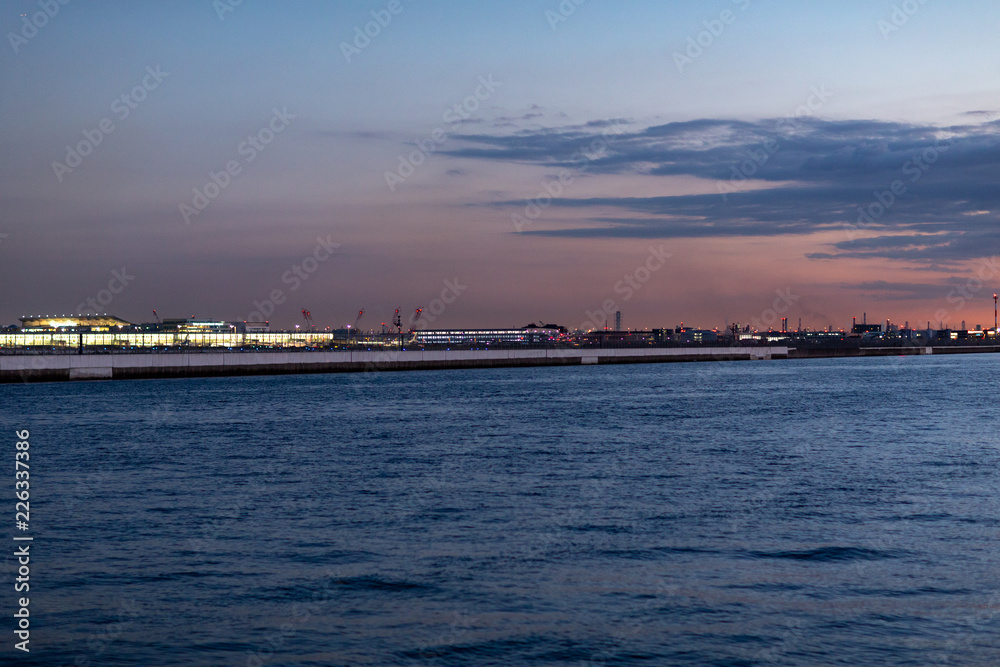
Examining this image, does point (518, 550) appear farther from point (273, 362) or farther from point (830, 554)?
point (273, 362)

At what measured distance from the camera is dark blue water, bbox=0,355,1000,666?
14141 millimetres

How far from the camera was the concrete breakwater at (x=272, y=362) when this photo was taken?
107m

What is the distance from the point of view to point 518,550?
20.2m

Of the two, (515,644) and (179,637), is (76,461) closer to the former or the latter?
(179,637)

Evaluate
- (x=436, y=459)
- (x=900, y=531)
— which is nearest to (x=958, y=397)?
(x=436, y=459)

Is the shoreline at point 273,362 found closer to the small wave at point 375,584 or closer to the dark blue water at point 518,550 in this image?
the dark blue water at point 518,550

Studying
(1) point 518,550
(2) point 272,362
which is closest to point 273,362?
(2) point 272,362

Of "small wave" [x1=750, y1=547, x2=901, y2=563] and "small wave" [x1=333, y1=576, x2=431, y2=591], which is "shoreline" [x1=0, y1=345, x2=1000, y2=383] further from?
"small wave" [x1=750, y1=547, x2=901, y2=563]

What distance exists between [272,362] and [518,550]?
115 m

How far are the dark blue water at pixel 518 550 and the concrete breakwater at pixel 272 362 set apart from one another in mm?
67497

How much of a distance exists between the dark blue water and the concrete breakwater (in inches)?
2657

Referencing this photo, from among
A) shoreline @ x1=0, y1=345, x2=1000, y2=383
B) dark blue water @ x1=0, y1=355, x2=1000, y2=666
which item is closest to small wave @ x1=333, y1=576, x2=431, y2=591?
dark blue water @ x1=0, y1=355, x2=1000, y2=666

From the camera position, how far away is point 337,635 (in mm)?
14516

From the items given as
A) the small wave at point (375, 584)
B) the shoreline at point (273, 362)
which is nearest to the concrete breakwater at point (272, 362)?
the shoreline at point (273, 362)
